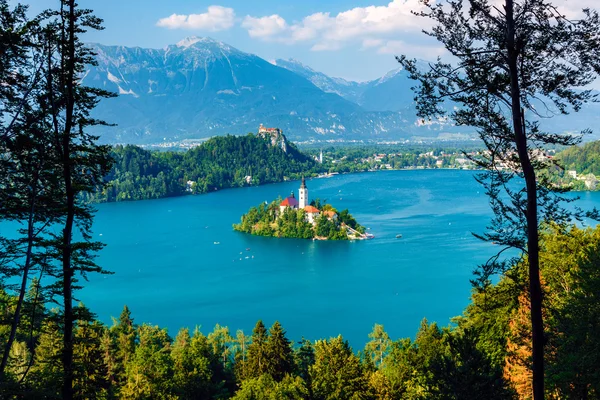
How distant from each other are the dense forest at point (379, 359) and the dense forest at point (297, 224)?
68.0 feet

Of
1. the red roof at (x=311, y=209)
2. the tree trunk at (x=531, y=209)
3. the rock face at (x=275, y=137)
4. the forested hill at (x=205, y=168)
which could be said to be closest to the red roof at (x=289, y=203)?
the red roof at (x=311, y=209)

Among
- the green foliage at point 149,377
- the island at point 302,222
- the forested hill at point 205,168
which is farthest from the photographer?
the forested hill at point 205,168

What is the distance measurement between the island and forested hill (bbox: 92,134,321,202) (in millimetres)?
24151

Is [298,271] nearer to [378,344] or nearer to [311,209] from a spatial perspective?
[311,209]

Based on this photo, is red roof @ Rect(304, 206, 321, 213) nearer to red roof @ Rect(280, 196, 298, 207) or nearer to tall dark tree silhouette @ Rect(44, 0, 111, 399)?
red roof @ Rect(280, 196, 298, 207)

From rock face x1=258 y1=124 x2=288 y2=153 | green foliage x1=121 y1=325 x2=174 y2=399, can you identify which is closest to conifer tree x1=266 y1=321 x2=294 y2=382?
green foliage x1=121 y1=325 x2=174 y2=399

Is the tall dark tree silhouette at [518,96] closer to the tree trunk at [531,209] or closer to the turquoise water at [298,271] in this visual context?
the tree trunk at [531,209]

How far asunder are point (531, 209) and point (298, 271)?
24.7 m

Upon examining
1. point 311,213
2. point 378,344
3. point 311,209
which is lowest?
point 378,344

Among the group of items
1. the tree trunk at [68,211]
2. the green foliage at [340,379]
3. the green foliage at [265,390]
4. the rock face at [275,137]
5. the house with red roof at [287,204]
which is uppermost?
the rock face at [275,137]

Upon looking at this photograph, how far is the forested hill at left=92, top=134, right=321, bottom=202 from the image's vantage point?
6169 centimetres

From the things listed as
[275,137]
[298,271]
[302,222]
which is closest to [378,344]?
[298,271]

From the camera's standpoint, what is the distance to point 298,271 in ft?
90.4

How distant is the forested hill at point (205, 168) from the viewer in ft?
202
